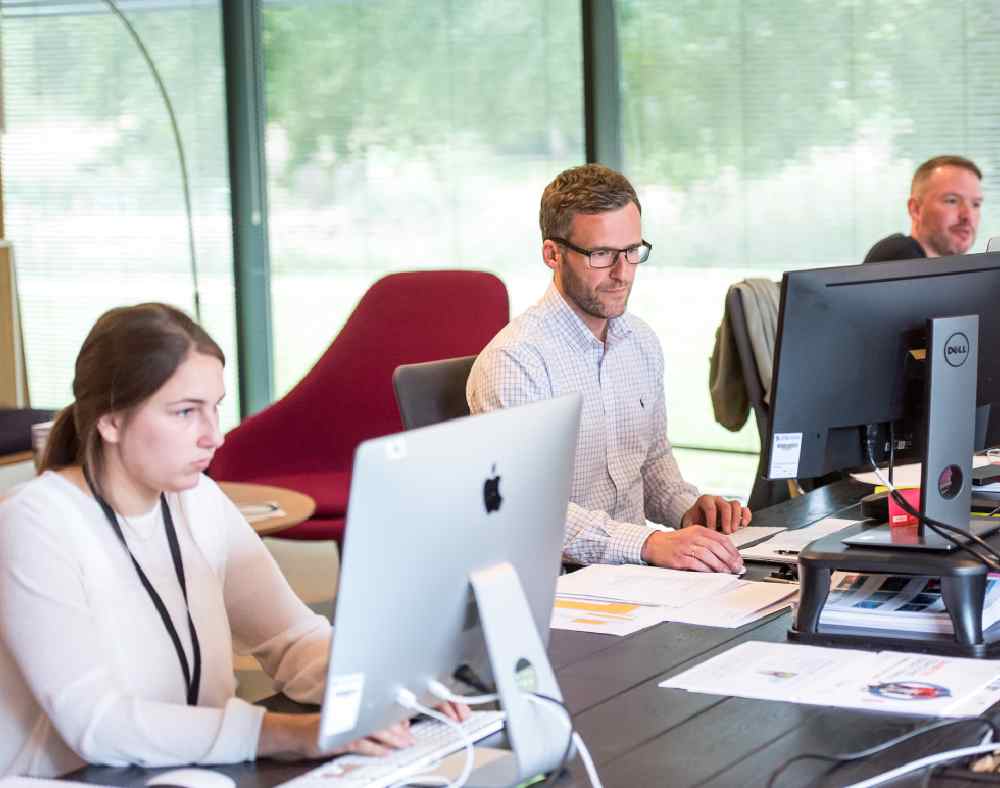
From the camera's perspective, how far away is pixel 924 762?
1.58m

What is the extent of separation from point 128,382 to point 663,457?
158cm

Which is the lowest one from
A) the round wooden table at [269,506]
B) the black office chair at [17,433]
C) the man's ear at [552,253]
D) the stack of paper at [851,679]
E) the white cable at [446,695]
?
the round wooden table at [269,506]

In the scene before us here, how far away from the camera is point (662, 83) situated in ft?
18.7

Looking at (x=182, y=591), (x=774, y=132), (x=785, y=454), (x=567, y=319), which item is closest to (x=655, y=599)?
(x=785, y=454)

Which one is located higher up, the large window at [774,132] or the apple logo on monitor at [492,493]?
the large window at [774,132]

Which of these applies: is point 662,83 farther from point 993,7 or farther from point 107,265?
point 107,265

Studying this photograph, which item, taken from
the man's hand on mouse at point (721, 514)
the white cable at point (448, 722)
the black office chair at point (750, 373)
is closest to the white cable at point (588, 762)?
the white cable at point (448, 722)

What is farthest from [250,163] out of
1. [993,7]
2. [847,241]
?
[993,7]

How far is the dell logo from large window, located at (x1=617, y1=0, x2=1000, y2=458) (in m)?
3.14

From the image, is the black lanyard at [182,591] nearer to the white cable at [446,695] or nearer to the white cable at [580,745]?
the white cable at [446,695]

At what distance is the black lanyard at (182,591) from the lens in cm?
191

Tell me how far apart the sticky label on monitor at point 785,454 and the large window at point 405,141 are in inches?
155

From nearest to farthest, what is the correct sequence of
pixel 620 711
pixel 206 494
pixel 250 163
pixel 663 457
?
pixel 620 711
pixel 206 494
pixel 663 457
pixel 250 163

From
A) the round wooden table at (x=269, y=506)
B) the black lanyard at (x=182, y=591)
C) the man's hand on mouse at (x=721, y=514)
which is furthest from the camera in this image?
the round wooden table at (x=269, y=506)
